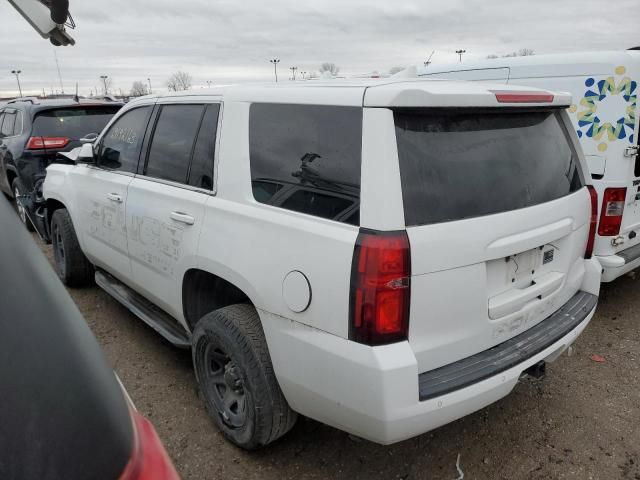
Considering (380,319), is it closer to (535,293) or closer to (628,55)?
(535,293)

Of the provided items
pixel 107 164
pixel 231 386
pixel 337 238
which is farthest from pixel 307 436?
pixel 107 164

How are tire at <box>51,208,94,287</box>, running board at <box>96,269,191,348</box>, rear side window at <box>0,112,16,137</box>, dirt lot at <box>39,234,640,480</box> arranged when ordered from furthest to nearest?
rear side window at <box>0,112,16,137</box>, tire at <box>51,208,94,287</box>, running board at <box>96,269,191,348</box>, dirt lot at <box>39,234,640,480</box>

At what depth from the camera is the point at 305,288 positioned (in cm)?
210

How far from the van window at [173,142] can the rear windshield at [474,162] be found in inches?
57.6

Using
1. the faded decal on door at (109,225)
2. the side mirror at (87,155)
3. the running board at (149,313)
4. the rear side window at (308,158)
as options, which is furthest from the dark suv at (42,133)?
the rear side window at (308,158)

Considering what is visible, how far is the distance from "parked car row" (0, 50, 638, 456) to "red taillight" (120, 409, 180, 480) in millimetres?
927

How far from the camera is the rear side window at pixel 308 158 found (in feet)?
6.72

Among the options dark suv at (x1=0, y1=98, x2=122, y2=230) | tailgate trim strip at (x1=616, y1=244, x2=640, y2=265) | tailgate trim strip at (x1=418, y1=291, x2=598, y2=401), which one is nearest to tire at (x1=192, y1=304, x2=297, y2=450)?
tailgate trim strip at (x1=418, y1=291, x2=598, y2=401)

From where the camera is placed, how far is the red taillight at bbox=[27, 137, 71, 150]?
638cm

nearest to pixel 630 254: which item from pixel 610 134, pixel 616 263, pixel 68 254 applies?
pixel 616 263

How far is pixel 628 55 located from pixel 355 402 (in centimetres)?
372

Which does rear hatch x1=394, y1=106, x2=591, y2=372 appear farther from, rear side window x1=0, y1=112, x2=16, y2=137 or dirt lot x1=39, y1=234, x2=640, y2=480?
rear side window x1=0, y1=112, x2=16, y2=137

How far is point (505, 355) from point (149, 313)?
238 cm

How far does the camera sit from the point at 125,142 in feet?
12.5
